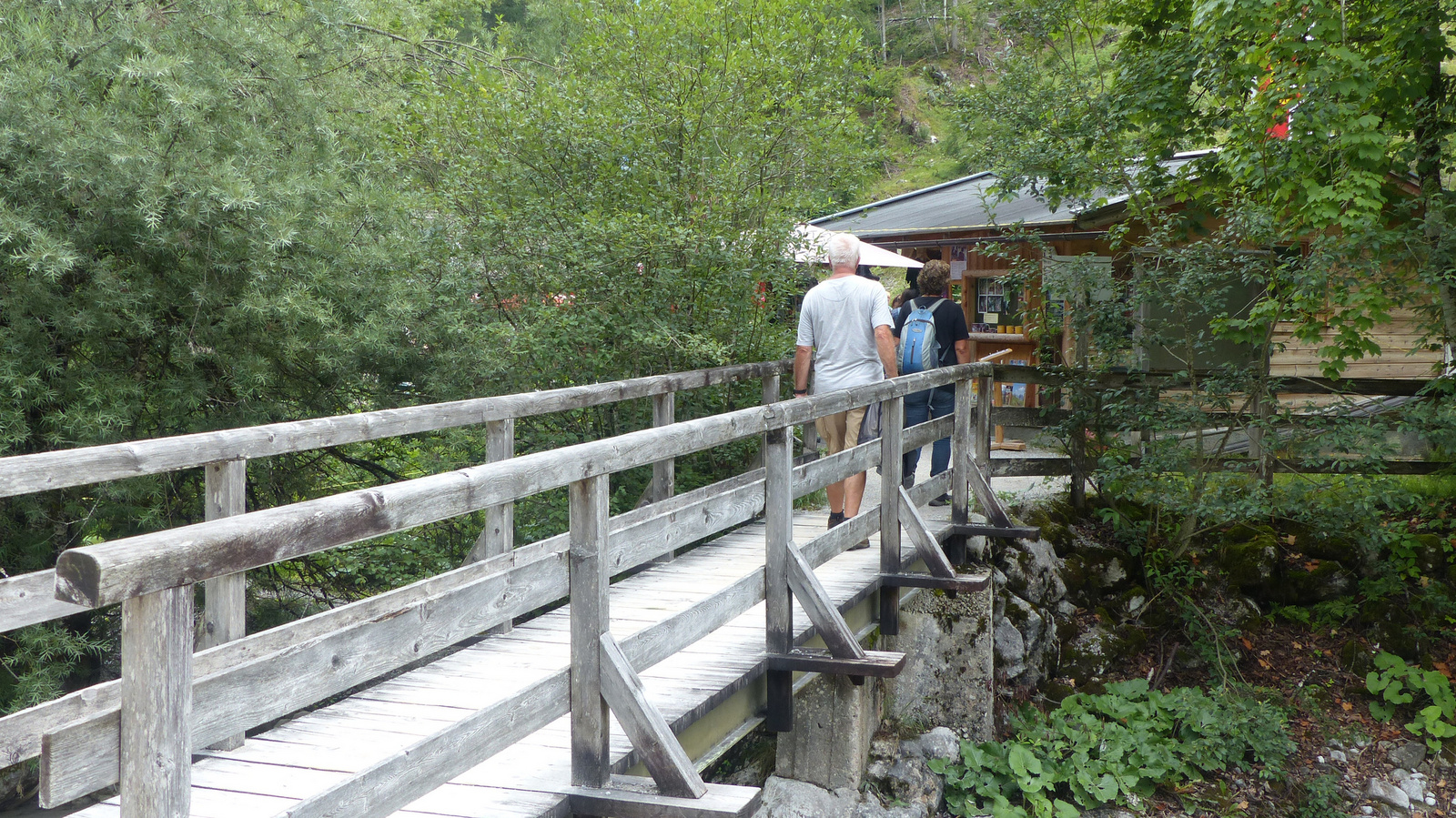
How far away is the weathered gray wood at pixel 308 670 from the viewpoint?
5.72 feet

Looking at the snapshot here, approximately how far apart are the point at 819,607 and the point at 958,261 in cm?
1174

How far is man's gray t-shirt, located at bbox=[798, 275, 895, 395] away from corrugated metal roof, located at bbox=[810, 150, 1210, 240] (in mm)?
3336

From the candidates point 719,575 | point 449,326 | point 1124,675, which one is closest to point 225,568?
point 719,575

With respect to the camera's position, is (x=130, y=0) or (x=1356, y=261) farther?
(x=1356, y=261)

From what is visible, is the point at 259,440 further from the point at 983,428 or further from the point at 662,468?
the point at 983,428

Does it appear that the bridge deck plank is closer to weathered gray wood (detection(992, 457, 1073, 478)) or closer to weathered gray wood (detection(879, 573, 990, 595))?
weathered gray wood (detection(879, 573, 990, 595))

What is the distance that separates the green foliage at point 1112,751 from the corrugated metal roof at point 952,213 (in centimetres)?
394

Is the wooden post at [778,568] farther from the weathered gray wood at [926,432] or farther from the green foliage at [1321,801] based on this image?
the green foliage at [1321,801]

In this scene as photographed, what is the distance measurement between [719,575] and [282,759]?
2785mm

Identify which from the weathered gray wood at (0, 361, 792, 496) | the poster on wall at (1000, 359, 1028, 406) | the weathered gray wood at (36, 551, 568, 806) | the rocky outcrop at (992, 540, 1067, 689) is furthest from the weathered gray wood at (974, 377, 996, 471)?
the poster on wall at (1000, 359, 1028, 406)

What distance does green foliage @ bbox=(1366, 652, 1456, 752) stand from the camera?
7.76 m

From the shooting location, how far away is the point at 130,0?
624 cm

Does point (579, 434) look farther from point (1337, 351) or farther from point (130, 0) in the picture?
point (1337, 351)

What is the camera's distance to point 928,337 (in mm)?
7227
